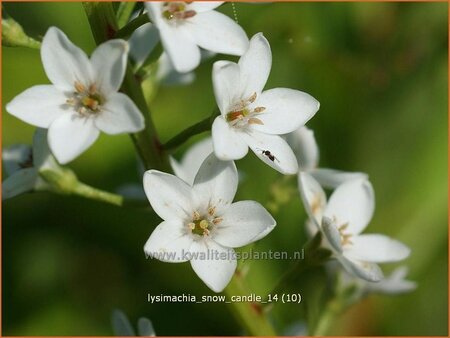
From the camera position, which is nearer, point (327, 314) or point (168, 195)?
point (168, 195)

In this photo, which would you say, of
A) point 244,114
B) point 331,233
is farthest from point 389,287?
point 244,114

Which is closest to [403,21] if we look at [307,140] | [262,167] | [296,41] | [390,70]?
[390,70]

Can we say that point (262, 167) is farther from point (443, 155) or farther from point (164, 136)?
point (443, 155)

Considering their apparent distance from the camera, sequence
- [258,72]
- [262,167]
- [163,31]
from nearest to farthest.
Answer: [163,31]
[258,72]
[262,167]

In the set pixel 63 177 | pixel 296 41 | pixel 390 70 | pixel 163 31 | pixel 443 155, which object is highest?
pixel 163 31

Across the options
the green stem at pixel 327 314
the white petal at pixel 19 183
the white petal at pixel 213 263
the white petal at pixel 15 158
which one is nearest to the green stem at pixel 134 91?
the white petal at pixel 213 263

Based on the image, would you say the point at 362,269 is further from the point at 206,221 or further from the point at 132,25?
the point at 132,25
